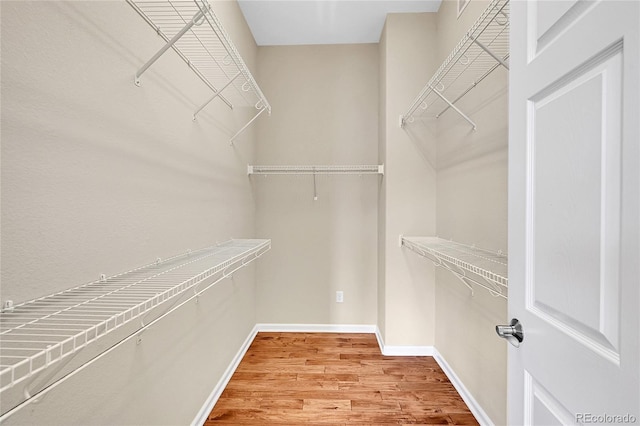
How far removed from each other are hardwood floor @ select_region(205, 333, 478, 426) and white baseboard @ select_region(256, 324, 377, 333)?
207 millimetres

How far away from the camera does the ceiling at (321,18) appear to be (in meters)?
2.15

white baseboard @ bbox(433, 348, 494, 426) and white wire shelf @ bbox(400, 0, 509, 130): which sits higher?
white wire shelf @ bbox(400, 0, 509, 130)

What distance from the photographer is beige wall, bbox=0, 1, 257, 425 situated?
0.65 metres

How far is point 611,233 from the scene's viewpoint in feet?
1.63

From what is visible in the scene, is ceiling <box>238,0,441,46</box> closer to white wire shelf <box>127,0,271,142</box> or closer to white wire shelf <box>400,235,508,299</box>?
white wire shelf <box>127,0,271,142</box>

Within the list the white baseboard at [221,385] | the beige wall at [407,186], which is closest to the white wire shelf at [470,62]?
the beige wall at [407,186]

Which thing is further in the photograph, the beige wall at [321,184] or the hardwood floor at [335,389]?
the beige wall at [321,184]

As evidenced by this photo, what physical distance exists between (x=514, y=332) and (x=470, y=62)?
1249 mm

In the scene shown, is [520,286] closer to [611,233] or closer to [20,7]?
[611,233]

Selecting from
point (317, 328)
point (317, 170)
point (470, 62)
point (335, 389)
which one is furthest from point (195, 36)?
→ point (317, 328)

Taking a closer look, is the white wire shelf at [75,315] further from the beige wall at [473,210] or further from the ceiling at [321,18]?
the ceiling at [321,18]

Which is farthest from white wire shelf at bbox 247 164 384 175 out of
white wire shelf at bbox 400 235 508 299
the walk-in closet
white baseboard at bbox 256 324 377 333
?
white baseboard at bbox 256 324 377 333

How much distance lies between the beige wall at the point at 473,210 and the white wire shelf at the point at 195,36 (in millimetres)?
1225

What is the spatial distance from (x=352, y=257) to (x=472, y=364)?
1226mm
